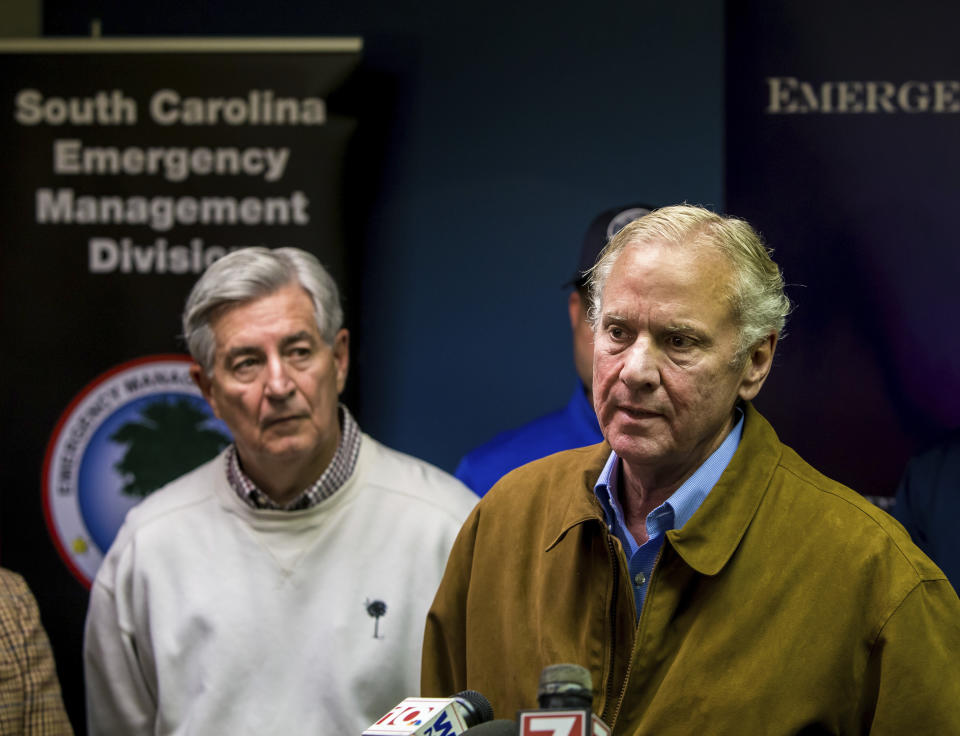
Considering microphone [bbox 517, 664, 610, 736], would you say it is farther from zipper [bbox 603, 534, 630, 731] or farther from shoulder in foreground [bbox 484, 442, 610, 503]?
shoulder in foreground [bbox 484, 442, 610, 503]

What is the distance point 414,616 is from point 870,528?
4.31 feet

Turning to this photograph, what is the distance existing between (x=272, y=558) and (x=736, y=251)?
4.98ft

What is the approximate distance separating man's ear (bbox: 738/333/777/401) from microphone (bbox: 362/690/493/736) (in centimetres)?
70

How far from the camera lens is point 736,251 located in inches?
74.7

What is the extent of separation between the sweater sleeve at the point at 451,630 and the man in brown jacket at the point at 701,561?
6 centimetres

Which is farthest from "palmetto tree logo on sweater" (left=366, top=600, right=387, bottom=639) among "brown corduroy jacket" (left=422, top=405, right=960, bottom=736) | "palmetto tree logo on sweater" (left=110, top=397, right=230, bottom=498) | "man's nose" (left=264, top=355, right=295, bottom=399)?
"palmetto tree logo on sweater" (left=110, top=397, right=230, bottom=498)

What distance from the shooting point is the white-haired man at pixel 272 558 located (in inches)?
109

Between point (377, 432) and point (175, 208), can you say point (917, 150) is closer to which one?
point (377, 432)

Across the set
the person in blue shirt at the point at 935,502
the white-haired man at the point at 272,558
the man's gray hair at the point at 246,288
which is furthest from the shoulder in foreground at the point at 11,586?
the person in blue shirt at the point at 935,502

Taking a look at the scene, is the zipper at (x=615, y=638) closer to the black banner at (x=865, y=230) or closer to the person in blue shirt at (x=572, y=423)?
the person in blue shirt at (x=572, y=423)

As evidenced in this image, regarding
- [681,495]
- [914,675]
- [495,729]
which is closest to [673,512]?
[681,495]

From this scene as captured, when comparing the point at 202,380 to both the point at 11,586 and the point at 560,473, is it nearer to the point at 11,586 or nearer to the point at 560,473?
the point at 11,586

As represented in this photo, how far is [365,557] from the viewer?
114 inches

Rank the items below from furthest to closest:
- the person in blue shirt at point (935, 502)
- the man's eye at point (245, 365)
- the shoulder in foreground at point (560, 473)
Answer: the person in blue shirt at point (935, 502), the man's eye at point (245, 365), the shoulder in foreground at point (560, 473)
